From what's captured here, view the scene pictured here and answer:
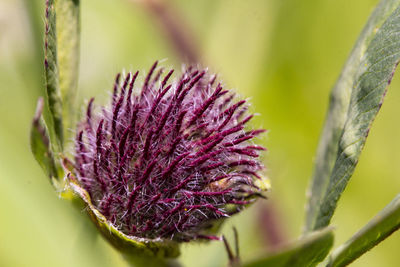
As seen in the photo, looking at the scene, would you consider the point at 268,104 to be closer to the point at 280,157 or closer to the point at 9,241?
the point at 280,157

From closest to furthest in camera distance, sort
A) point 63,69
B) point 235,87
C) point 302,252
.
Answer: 1. point 302,252
2. point 63,69
3. point 235,87

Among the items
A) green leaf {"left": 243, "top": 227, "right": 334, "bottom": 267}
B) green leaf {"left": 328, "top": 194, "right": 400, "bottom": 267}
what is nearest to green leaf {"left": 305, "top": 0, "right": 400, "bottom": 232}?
green leaf {"left": 328, "top": 194, "right": 400, "bottom": 267}

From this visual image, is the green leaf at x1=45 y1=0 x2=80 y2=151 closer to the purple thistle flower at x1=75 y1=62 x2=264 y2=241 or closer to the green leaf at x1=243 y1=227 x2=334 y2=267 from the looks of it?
the purple thistle flower at x1=75 y1=62 x2=264 y2=241

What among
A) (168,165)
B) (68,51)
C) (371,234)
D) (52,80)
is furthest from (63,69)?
(371,234)

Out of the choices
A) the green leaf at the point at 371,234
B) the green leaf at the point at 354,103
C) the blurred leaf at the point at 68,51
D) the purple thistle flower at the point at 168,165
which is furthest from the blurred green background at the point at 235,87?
the green leaf at the point at 371,234

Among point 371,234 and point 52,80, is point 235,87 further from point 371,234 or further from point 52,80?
point 371,234

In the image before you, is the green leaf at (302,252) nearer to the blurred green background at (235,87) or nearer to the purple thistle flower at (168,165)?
the purple thistle flower at (168,165)

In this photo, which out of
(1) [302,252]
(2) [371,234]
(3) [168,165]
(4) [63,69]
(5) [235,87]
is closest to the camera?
(1) [302,252]
